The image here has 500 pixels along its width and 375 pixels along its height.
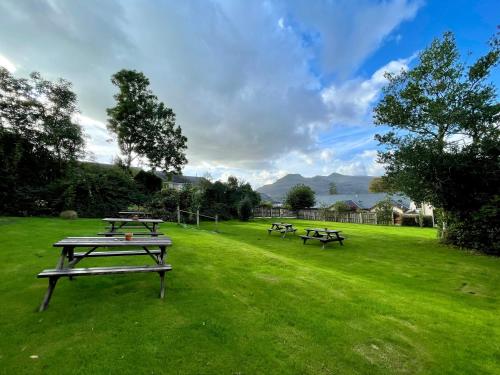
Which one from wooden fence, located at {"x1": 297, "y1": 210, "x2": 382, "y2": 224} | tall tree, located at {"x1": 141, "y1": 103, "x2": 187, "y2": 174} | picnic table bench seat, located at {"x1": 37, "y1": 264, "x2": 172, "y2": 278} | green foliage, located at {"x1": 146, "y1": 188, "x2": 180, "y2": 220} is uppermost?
tall tree, located at {"x1": 141, "y1": 103, "x2": 187, "y2": 174}

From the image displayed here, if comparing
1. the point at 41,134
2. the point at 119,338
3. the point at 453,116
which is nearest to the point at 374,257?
the point at 453,116

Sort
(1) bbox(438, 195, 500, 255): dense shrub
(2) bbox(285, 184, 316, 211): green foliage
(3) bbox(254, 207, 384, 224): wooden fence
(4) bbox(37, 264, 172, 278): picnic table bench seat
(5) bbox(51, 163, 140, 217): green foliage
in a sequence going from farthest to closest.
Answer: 1. (2) bbox(285, 184, 316, 211): green foliage
2. (3) bbox(254, 207, 384, 224): wooden fence
3. (5) bbox(51, 163, 140, 217): green foliage
4. (1) bbox(438, 195, 500, 255): dense shrub
5. (4) bbox(37, 264, 172, 278): picnic table bench seat

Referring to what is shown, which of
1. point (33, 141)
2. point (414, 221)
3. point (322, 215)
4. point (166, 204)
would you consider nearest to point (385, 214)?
point (414, 221)

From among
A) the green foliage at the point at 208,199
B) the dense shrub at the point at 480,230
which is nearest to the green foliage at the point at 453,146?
the dense shrub at the point at 480,230

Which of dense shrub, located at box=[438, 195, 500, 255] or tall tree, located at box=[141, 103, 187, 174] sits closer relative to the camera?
dense shrub, located at box=[438, 195, 500, 255]

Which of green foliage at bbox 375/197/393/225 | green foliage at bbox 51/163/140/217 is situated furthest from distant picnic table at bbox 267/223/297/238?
green foliage at bbox 375/197/393/225

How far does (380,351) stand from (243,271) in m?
3.18

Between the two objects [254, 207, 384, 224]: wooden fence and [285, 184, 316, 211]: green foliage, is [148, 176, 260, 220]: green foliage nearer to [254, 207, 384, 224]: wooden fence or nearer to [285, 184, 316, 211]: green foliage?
[254, 207, 384, 224]: wooden fence

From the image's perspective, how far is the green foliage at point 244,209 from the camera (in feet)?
78.2

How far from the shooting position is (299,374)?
7.49 ft

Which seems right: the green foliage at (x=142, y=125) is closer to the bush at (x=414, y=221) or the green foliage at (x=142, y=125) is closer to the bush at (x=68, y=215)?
the bush at (x=68, y=215)

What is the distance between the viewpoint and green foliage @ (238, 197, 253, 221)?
23.8 m

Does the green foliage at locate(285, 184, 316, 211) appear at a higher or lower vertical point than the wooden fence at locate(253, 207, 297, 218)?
higher

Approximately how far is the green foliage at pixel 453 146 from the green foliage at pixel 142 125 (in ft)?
76.0
